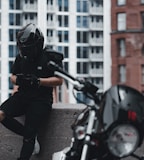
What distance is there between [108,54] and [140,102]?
45.1 metres

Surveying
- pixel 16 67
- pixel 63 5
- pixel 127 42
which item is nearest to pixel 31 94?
pixel 16 67

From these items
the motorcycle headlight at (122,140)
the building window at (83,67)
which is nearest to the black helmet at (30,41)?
the motorcycle headlight at (122,140)

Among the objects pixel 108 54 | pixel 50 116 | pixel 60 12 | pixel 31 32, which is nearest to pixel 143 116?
pixel 31 32

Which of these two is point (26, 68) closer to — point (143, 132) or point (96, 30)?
point (143, 132)

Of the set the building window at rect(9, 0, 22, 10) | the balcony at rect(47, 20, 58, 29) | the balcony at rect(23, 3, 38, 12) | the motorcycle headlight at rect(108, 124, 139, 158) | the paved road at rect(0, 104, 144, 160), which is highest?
the building window at rect(9, 0, 22, 10)

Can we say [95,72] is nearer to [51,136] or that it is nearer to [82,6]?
[82,6]

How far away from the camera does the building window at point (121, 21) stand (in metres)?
48.4

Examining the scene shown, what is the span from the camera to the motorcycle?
1827mm

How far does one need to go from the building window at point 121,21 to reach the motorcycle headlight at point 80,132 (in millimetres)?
46633

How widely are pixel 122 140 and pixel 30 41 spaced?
1.07 m

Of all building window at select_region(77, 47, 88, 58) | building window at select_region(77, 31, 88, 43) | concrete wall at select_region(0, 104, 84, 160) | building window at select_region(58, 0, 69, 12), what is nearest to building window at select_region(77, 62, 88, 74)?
building window at select_region(77, 47, 88, 58)

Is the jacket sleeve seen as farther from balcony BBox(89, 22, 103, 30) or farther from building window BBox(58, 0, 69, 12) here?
balcony BBox(89, 22, 103, 30)

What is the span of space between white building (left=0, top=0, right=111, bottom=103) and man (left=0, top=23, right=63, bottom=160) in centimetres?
2989

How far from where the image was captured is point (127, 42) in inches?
1895
